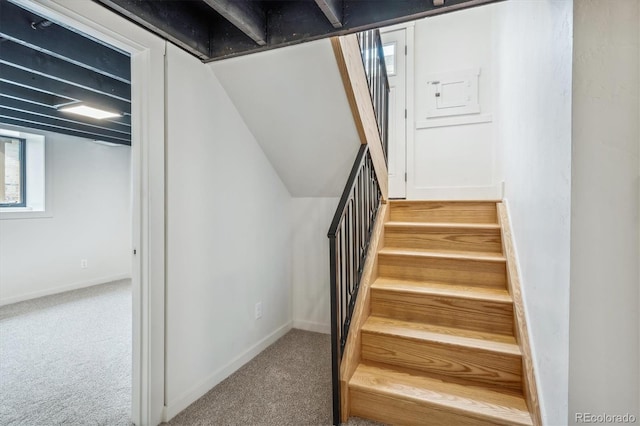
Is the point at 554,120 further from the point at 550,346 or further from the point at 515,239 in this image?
the point at 515,239

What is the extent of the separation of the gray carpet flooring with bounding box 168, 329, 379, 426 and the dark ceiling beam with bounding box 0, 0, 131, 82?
224 cm

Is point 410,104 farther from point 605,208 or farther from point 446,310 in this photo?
point 605,208

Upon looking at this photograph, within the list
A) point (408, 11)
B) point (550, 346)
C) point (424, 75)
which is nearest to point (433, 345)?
point (550, 346)

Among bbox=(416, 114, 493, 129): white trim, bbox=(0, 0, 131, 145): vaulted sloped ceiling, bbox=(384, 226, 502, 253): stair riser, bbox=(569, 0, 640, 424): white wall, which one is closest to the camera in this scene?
bbox=(569, 0, 640, 424): white wall

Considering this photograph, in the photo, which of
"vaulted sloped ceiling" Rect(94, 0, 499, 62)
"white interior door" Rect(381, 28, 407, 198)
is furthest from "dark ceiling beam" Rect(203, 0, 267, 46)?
"white interior door" Rect(381, 28, 407, 198)

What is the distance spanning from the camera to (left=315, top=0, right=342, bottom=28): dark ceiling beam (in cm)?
136

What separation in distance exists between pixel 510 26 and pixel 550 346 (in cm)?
201

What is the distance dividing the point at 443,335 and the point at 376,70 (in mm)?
2019

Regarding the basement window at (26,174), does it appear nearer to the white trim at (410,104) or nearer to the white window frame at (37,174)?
Answer: the white window frame at (37,174)

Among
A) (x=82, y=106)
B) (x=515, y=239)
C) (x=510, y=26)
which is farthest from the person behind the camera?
(x=82, y=106)

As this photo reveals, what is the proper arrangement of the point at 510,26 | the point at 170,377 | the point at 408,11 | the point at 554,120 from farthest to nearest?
the point at 510,26 < the point at 170,377 < the point at 408,11 < the point at 554,120

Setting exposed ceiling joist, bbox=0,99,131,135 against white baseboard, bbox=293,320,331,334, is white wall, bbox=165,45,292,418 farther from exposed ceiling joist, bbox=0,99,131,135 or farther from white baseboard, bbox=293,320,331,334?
exposed ceiling joist, bbox=0,99,131,135

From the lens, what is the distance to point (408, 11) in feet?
4.65

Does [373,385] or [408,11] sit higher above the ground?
[408,11]
